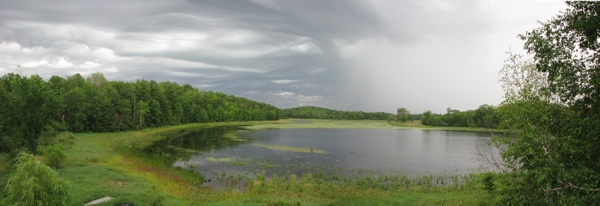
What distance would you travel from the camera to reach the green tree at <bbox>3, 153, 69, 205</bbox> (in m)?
13.3

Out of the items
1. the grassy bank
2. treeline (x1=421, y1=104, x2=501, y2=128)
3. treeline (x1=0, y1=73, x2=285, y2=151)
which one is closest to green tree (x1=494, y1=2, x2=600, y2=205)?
the grassy bank

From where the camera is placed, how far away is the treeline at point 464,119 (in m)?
137

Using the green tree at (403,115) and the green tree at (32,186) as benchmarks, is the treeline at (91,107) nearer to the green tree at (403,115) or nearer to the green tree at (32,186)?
the green tree at (32,186)

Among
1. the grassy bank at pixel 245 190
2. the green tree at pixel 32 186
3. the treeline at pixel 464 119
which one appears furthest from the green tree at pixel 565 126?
the treeline at pixel 464 119

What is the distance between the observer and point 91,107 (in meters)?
68.7

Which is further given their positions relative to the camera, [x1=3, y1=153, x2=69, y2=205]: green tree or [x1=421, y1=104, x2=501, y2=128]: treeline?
[x1=421, y1=104, x2=501, y2=128]: treeline

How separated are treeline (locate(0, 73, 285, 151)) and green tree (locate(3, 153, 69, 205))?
17.3 metres

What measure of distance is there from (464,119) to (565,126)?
160 m

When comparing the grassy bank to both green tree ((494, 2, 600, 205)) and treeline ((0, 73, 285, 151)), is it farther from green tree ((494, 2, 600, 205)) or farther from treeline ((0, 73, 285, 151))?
green tree ((494, 2, 600, 205))

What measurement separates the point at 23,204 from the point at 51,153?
16.3 metres

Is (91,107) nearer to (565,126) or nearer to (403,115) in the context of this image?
(565,126)

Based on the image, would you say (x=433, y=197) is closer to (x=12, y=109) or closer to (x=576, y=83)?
(x=576, y=83)

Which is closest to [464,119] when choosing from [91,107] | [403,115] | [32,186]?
[403,115]

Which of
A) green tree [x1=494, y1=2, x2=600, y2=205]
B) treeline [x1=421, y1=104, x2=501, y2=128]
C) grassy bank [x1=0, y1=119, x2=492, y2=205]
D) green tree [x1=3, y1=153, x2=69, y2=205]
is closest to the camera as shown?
green tree [x1=494, y1=2, x2=600, y2=205]
